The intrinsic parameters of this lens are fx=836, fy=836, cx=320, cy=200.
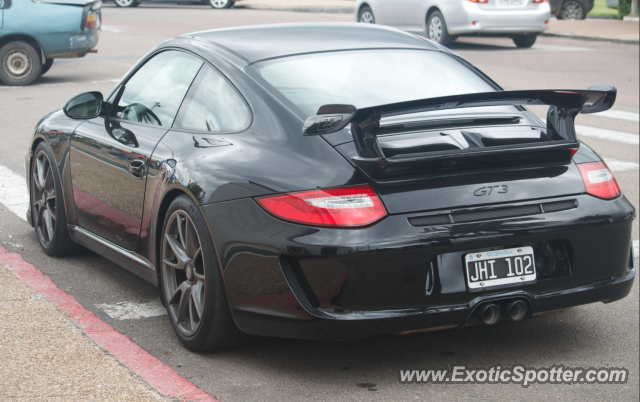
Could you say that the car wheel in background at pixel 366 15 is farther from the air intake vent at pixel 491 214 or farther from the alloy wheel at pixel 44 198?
the air intake vent at pixel 491 214

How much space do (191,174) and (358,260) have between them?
3.17ft

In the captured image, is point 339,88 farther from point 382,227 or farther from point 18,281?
point 18,281

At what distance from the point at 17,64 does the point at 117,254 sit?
994 centimetres

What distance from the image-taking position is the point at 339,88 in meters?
3.98

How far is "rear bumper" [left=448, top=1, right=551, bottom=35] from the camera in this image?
1858 centimetres

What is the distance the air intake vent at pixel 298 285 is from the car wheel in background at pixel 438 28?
54.0 ft

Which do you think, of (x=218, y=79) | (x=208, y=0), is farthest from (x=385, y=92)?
(x=208, y=0)

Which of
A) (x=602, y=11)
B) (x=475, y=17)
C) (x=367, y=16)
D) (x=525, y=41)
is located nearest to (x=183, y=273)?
(x=475, y=17)

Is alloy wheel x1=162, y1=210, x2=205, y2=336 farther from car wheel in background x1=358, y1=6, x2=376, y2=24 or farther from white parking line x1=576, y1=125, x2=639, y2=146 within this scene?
car wheel in background x1=358, y1=6, x2=376, y2=24

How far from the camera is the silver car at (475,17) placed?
18.6m

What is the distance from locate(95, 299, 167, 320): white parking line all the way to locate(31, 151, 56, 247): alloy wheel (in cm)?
101

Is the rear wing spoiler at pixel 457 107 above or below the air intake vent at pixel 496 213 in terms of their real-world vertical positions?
above

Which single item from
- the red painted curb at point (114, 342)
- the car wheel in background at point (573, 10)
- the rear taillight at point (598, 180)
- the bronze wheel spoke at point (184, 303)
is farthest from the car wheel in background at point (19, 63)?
the car wheel in background at point (573, 10)

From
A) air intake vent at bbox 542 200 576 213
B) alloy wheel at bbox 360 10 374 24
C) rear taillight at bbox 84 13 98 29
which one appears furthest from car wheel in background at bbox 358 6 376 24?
air intake vent at bbox 542 200 576 213
